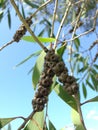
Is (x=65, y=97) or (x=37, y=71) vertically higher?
(x=37, y=71)

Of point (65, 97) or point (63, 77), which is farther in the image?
point (65, 97)

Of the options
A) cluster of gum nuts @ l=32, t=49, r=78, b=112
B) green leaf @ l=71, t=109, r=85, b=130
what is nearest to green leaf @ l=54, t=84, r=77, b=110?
green leaf @ l=71, t=109, r=85, b=130

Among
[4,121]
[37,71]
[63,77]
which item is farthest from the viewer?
[37,71]

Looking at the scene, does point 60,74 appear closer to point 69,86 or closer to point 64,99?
point 69,86

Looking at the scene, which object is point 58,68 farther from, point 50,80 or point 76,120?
point 76,120

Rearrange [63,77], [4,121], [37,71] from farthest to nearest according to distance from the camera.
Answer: [37,71] < [4,121] < [63,77]

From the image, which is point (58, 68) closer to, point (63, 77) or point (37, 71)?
point (63, 77)

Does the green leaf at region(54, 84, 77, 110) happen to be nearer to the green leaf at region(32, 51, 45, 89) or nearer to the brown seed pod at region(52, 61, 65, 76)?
the green leaf at region(32, 51, 45, 89)

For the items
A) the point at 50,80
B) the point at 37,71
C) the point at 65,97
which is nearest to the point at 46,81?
the point at 50,80
